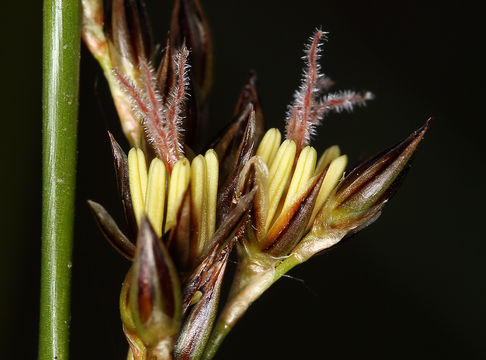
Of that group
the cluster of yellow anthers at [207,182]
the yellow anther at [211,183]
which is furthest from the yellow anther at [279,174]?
the yellow anther at [211,183]

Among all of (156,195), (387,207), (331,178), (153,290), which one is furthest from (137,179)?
(387,207)

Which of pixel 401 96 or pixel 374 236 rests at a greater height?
pixel 401 96

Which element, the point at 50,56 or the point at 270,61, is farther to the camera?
the point at 270,61

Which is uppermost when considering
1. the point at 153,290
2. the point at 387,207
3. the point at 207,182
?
the point at 207,182

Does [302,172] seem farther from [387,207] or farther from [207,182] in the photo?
[387,207]

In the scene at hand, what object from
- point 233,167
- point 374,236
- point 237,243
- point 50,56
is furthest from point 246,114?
point 374,236

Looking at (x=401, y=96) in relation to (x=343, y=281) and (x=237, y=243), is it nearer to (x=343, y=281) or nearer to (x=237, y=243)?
(x=343, y=281)
